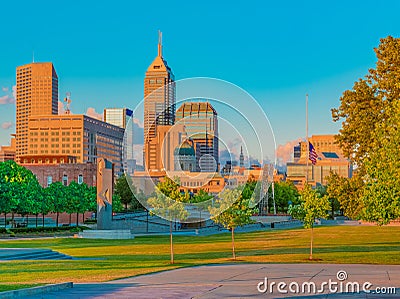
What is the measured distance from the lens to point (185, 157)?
153 ft

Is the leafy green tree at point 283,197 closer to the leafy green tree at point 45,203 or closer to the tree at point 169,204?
the leafy green tree at point 45,203

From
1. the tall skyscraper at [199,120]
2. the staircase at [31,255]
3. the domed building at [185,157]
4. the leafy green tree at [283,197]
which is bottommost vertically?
the staircase at [31,255]

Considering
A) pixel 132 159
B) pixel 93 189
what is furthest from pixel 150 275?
pixel 93 189

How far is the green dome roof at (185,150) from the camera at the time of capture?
44.6m

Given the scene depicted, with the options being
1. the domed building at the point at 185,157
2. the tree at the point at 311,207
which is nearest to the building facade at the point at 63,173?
the domed building at the point at 185,157

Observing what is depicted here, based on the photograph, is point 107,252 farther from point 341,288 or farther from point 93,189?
point 93,189

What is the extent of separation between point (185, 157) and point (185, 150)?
2.31ft

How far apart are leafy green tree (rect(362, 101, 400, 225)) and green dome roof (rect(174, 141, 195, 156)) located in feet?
45.3

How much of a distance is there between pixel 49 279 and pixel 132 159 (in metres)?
15.7

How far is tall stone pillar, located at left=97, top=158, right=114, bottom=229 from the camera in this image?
236 feet

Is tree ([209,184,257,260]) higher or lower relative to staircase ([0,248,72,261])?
higher

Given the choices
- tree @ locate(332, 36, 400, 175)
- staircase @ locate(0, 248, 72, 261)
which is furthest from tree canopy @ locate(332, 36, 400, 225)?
staircase @ locate(0, 248, 72, 261)

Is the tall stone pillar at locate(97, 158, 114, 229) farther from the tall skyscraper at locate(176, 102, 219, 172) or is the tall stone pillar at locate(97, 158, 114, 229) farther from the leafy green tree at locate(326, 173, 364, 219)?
the leafy green tree at locate(326, 173, 364, 219)

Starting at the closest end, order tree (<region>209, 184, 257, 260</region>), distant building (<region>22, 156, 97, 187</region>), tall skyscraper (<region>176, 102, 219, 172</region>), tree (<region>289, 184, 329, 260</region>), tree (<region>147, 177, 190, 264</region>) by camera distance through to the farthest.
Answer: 1. tree (<region>147, 177, 190, 264</region>)
2. tree (<region>209, 184, 257, 260</region>)
3. tall skyscraper (<region>176, 102, 219, 172</region>)
4. tree (<region>289, 184, 329, 260</region>)
5. distant building (<region>22, 156, 97, 187</region>)
